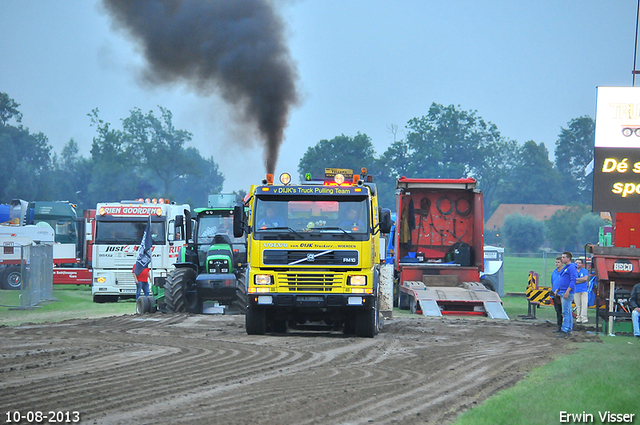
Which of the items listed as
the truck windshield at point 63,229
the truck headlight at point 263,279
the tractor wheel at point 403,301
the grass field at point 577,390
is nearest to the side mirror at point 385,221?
the truck headlight at point 263,279

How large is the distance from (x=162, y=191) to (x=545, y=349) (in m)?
112

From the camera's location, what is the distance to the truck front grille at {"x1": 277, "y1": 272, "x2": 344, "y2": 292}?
47.1 feet

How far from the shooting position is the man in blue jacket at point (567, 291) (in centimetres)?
1634

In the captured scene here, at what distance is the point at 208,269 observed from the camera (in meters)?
20.1

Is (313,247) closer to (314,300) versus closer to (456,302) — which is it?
(314,300)

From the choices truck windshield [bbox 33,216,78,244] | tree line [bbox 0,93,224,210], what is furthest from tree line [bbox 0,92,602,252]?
truck windshield [bbox 33,216,78,244]

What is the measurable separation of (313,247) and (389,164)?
288 ft

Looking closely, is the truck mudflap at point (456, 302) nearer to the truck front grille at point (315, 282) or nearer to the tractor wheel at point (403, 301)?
the tractor wheel at point (403, 301)

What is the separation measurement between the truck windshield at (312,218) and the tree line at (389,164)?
75.0 m

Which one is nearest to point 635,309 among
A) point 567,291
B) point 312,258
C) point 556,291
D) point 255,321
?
point 567,291

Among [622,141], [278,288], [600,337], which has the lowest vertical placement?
[600,337]

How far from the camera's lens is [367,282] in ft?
47.2

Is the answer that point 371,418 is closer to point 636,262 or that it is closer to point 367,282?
point 367,282

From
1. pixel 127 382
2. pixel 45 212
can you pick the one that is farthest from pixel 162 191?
pixel 127 382
